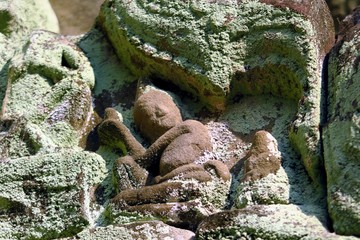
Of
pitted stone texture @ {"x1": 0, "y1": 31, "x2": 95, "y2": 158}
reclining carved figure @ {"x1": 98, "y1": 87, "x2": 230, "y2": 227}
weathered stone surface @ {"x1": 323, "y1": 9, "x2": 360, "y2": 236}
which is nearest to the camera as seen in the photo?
weathered stone surface @ {"x1": 323, "y1": 9, "x2": 360, "y2": 236}

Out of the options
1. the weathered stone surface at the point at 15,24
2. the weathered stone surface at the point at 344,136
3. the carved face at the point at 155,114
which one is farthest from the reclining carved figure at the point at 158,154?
the weathered stone surface at the point at 15,24

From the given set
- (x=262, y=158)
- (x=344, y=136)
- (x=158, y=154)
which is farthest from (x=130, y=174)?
(x=344, y=136)

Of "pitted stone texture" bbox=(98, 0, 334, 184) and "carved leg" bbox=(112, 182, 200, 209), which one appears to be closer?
"carved leg" bbox=(112, 182, 200, 209)

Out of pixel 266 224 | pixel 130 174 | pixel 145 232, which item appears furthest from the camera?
pixel 130 174

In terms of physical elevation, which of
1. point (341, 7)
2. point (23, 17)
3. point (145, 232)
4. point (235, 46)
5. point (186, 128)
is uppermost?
point (341, 7)

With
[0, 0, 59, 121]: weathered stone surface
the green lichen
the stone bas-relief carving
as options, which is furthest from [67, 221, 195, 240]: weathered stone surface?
[0, 0, 59, 121]: weathered stone surface

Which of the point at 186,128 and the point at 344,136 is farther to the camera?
the point at 186,128

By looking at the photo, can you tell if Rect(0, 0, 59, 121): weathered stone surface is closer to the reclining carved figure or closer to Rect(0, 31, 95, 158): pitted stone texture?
Rect(0, 31, 95, 158): pitted stone texture

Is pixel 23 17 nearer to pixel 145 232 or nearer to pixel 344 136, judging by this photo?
pixel 145 232
